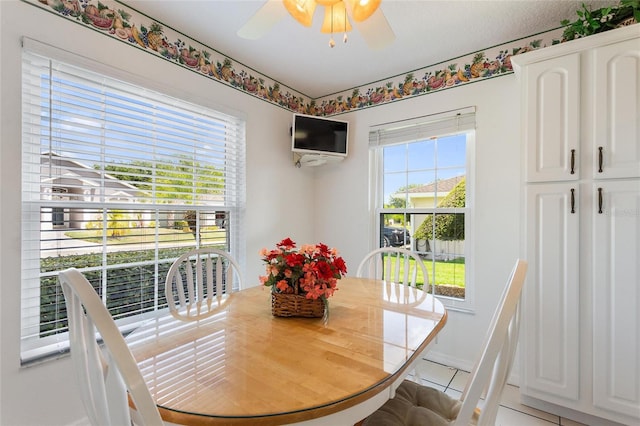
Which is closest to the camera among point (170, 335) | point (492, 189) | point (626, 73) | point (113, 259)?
point (170, 335)

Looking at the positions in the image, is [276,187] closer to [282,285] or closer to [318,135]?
[318,135]

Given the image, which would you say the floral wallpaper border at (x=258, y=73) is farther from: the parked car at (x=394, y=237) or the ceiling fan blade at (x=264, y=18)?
the parked car at (x=394, y=237)

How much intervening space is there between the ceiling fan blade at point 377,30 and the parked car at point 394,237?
1.77 meters

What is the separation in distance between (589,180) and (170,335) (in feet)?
7.55

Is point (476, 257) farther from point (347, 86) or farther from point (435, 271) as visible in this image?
point (347, 86)

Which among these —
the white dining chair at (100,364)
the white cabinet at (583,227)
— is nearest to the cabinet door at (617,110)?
the white cabinet at (583,227)

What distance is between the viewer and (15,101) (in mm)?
1458

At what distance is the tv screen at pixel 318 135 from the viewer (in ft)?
9.43

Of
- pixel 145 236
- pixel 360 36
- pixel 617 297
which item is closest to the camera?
pixel 617 297

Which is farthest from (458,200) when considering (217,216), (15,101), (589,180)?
(15,101)

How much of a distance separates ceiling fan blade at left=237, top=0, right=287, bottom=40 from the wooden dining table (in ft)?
4.42

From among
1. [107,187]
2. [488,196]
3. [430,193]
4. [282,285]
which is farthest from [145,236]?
[488,196]

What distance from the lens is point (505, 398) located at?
203cm

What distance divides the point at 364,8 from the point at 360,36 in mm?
990
